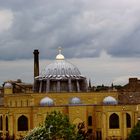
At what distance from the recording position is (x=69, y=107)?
88.7 meters

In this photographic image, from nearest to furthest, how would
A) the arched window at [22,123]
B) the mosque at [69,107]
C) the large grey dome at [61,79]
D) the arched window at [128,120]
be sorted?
the mosque at [69,107], the arched window at [128,120], the arched window at [22,123], the large grey dome at [61,79]

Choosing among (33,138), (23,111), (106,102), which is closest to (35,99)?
(23,111)

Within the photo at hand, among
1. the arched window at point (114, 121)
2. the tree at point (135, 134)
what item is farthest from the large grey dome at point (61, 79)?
the tree at point (135, 134)

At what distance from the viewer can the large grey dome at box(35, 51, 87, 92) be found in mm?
95312

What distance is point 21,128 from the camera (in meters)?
91.3

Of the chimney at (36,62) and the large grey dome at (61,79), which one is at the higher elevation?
the chimney at (36,62)

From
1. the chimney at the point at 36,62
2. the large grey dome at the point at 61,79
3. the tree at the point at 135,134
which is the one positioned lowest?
the tree at the point at 135,134

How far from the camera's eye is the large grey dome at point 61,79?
95.3 metres

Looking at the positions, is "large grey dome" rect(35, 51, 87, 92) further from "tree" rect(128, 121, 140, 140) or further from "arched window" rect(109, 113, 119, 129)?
"tree" rect(128, 121, 140, 140)

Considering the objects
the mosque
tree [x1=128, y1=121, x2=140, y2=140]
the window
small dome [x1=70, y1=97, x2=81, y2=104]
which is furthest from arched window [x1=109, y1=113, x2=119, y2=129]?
tree [x1=128, y1=121, x2=140, y2=140]

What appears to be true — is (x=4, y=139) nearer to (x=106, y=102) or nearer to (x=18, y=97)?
(x=18, y=97)

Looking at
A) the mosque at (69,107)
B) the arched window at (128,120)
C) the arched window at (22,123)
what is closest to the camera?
the mosque at (69,107)

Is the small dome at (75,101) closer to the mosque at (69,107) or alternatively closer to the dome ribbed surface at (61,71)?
the mosque at (69,107)

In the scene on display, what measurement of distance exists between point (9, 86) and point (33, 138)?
34.3 m
